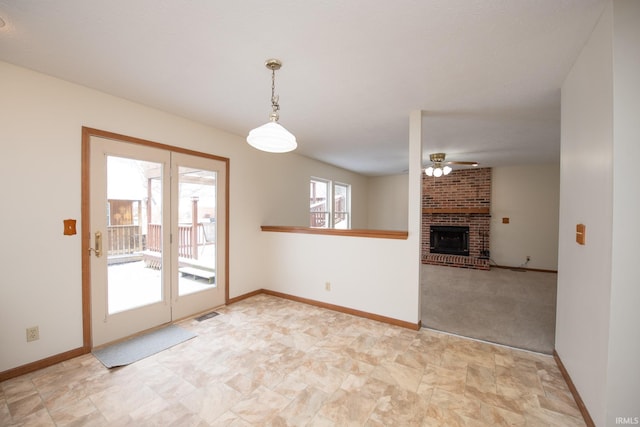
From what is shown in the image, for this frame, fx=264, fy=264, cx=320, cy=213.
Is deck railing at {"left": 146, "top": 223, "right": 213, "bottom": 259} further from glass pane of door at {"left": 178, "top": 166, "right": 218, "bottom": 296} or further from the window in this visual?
the window

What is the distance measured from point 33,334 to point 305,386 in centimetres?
224

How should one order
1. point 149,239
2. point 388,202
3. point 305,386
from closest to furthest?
point 305,386 < point 149,239 < point 388,202

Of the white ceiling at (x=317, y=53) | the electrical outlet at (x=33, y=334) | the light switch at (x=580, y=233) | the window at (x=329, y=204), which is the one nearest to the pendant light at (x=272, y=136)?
the white ceiling at (x=317, y=53)

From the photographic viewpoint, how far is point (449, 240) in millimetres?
6629

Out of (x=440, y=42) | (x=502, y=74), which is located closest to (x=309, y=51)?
(x=440, y=42)

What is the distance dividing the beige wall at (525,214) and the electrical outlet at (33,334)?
7.64 meters

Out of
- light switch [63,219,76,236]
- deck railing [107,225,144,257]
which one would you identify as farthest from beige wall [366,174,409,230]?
light switch [63,219,76,236]

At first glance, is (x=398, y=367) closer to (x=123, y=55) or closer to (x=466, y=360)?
(x=466, y=360)

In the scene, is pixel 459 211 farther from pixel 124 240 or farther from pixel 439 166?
pixel 124 240

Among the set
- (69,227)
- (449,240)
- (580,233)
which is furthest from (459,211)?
(69,227)

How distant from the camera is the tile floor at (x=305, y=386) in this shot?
166cm

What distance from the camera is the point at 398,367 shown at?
7.22ft

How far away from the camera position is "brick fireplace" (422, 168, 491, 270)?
245 inches

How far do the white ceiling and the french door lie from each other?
26.0 inches
